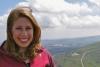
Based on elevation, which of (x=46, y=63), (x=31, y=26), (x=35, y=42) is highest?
(x=31, y=26)

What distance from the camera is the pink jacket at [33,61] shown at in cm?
608

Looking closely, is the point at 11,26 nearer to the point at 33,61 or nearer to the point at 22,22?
the point at 22,22

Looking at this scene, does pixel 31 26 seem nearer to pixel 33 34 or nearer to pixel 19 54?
pixel 33 34

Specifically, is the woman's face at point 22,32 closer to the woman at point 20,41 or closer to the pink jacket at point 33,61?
the woman at point 20,41

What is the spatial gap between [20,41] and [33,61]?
575mm

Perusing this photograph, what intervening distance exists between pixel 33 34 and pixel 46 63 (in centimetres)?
78

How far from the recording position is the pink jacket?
608 centimetres

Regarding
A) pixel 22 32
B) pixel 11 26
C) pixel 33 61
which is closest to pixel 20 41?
pixel 22 32

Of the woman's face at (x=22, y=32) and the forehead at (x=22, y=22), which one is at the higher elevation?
the forehead at (x=22, y=22)

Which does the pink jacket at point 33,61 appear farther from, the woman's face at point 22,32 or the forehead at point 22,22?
the forehead at point 22,22

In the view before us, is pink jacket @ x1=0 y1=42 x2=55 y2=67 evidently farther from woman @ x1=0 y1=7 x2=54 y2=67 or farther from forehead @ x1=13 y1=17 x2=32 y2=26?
forehead @ x1=13 y1=17 x2=32 y2=26

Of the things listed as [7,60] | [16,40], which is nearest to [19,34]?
[16,40]

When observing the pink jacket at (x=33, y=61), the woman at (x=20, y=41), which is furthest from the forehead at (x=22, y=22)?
the pink jacket at (x=33, y=61)

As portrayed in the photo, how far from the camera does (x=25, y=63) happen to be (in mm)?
6102
